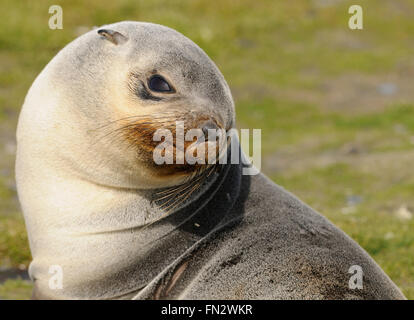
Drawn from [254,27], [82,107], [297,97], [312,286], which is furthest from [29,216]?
[254,27]

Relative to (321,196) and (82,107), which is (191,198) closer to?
(82,107)

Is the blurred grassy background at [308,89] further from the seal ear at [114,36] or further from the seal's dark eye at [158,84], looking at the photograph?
the seal's dark eye at [158,84]

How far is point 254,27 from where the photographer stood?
1803 cm

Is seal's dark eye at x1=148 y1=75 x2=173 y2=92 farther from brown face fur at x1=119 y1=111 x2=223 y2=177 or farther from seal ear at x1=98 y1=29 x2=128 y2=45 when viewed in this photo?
seal ear at x1=98 y1=29 x2=128 y2=45

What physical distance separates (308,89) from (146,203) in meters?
12.1

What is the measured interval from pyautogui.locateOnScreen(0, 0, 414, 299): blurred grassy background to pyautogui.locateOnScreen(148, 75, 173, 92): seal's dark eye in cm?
307

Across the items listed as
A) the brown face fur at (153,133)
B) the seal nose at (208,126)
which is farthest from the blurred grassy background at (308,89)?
the seal nose at (208,126)

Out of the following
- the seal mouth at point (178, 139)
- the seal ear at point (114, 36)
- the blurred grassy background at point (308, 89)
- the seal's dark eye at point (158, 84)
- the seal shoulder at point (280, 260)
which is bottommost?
the blurred grassy background at point (308, 89)

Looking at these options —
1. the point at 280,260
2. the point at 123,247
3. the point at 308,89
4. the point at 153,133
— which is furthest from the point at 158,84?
the point at 308,89

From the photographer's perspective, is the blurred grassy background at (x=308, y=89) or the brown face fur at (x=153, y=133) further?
the blurred grassy background at (x=308, y=89)

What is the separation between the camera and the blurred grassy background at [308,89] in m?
8.60

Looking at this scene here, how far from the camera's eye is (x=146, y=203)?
151 inches

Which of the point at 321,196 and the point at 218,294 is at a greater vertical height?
the point at 218,294

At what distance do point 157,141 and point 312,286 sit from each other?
3.45ft
